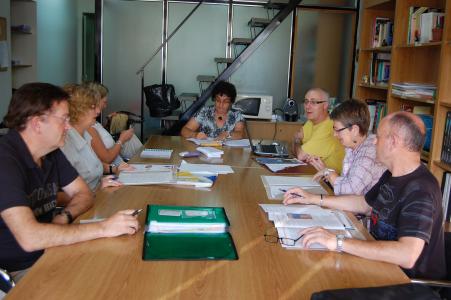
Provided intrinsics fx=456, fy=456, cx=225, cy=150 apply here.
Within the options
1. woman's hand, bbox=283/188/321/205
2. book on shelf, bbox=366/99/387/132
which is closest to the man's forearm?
woman's hand, bbox=283/188/321/205

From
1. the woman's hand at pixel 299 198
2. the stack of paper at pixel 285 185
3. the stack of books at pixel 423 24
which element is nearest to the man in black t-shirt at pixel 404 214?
the woman's hand at pixel 299 198

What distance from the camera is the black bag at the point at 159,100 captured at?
5925 mm

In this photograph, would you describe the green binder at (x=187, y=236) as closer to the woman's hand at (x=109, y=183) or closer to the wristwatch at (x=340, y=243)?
the wristwatch at (x=340, y=243)

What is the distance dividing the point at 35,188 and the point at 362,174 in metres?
1.51

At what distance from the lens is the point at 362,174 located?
229cm

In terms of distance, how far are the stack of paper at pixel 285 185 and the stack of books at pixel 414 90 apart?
1565 millimetres

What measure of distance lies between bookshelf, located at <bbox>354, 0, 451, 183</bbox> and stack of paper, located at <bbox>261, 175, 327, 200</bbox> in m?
1.32

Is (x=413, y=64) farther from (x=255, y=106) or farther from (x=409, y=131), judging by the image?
(x=409, y=131)

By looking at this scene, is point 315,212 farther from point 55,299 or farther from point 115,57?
point 115,57

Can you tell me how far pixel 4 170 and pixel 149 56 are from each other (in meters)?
5.09

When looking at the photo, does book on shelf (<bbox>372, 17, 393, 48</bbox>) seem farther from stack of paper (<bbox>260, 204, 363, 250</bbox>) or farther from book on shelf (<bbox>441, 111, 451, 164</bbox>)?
stack of paper (<bbox>260, 204, 363, 250</bbox>)

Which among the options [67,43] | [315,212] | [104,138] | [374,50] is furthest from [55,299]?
[67,43]

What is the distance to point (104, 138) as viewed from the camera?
336cm

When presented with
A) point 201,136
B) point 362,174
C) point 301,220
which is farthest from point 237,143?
point 301,220
